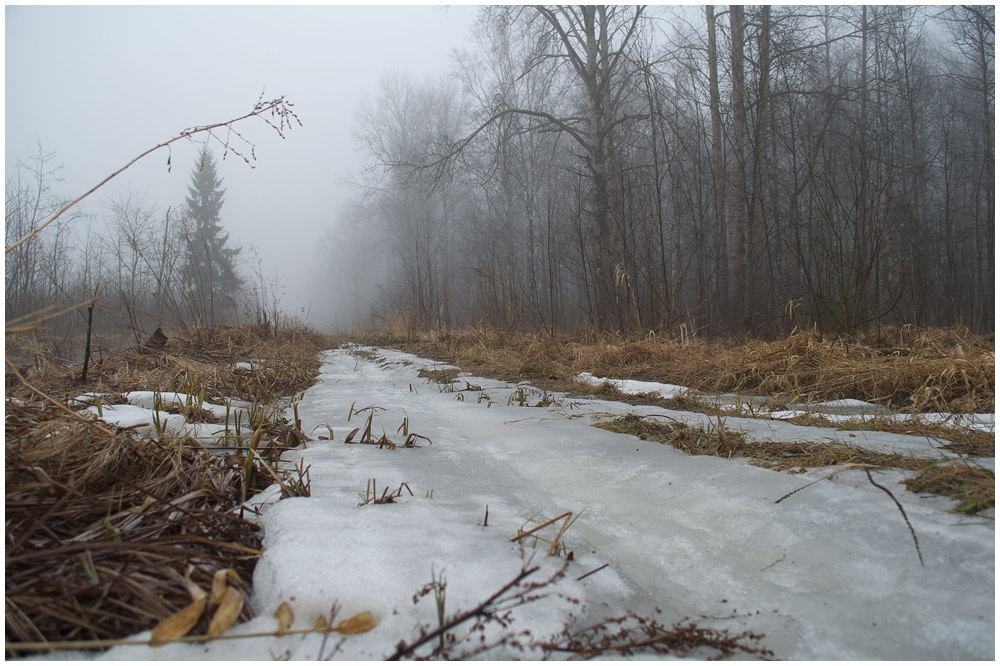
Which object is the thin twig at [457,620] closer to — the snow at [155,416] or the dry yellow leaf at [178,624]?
the dry yellow leaf at [178,624]

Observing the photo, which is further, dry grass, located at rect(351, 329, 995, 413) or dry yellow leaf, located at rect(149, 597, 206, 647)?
dry grass, located at rect(351, 329, 995, 413)

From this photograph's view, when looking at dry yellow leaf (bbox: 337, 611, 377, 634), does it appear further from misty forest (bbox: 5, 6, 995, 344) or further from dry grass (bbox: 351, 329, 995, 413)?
misty forest (bbox: 5, 6, 995, 344)

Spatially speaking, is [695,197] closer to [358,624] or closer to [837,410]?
[837,410]

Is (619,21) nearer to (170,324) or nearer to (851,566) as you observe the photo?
(170,324)

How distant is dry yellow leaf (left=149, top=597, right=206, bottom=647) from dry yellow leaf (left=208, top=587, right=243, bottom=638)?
0.02m

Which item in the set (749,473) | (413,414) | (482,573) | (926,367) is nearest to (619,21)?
(926,367)

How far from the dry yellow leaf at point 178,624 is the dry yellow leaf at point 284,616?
104 mm

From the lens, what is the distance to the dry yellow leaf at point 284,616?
679mm

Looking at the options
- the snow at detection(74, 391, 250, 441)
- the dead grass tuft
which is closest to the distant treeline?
the dead grass tuft

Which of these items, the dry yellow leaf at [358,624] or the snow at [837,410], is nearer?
the dry yellow leaf at [358,624]

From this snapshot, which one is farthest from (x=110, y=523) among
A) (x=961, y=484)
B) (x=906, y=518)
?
(x=961, y=484)

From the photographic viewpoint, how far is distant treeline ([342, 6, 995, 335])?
5078mm

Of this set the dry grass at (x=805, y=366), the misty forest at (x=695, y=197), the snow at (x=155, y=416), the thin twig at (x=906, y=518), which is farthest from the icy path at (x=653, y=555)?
the misty forest at (x=695, y=197)

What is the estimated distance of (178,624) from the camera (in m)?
0.66
